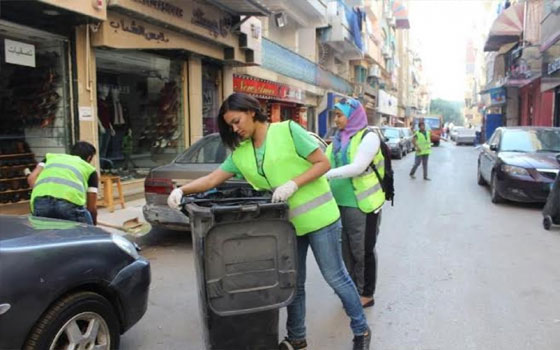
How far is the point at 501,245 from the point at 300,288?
15.3ft

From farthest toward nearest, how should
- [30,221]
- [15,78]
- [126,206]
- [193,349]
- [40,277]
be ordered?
[126,206]
[15,78]
[193,349]
[30,221]
[40,277]

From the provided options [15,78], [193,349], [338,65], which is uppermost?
[338,65]

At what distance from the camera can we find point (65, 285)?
2889mm

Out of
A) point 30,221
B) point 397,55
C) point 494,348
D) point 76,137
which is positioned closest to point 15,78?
point 76,137

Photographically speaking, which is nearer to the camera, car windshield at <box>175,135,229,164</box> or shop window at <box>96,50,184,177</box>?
car windshield at <box>175,135,229,164</box>

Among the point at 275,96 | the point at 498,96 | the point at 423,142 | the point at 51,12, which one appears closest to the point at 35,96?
the point at 51,12

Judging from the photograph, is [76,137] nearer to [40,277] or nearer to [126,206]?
[126,206]

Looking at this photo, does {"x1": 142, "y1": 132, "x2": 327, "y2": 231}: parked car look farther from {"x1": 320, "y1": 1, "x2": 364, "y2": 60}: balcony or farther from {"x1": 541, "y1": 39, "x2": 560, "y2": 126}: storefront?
{"x1": 320, "y1": 1, "x2": 364, "y2": 60}: balcony

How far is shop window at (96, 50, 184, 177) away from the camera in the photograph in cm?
1169

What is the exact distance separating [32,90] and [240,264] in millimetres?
8131

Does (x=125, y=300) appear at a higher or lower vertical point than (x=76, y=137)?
lower

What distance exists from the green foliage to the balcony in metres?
96.0

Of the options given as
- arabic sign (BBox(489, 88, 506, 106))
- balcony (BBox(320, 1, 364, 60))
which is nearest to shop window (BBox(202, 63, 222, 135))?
balcony (BBox(320, 1, 364, 60))

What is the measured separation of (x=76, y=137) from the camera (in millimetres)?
9531
